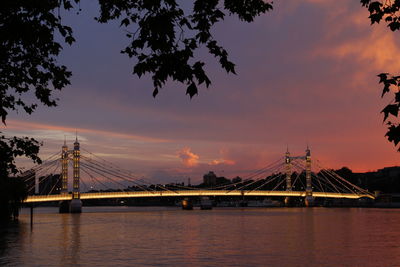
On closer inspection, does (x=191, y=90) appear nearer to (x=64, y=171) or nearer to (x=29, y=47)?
(x=29, y=47)

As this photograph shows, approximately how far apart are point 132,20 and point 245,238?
155 feet

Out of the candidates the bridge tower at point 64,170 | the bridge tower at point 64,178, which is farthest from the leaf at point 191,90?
the bridge tower at point 64,170

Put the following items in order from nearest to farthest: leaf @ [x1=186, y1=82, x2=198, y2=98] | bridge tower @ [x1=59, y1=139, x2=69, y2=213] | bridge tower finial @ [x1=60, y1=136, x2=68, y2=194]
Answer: leaf @ [x1=186, y1=82, x2=198, y2=98] → bridge tower finial @ [x1=60, y1=136, x2=68, y2=194] → bridge tower @ [x1=59, y1=139, x2=69, y2=213]

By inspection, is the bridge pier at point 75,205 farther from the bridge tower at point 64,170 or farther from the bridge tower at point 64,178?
the bridge tower at point 64,170

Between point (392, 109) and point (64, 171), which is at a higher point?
point (64, 171)

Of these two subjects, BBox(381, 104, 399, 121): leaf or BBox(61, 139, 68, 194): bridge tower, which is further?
BBox(61, 139, 68, 194): bridge tower

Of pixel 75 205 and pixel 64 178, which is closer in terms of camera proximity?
pixel 75 205

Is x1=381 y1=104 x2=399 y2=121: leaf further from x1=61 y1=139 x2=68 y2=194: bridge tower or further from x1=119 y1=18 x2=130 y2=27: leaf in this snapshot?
x1=61 y1=139 x2=68 y2=194: bridge tower

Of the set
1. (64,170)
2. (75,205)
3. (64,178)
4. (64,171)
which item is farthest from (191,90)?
(64,170)

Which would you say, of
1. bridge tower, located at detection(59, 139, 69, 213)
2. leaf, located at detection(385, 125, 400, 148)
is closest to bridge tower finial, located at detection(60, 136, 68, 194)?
bridge tower, located at detection(59, 139, 69, 213)

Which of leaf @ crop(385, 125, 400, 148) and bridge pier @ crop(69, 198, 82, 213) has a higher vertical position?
leaf @ crop(385, 125, 400, 148)

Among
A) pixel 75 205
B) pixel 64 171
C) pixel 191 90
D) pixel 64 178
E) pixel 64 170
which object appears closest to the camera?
pixel 191 90

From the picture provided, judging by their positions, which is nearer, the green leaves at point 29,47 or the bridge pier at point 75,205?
the green leaves at point 29,47

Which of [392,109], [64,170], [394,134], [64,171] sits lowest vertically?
[394,134]
